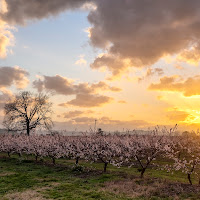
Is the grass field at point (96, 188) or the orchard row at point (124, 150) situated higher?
the orchard row at point (124, 150)

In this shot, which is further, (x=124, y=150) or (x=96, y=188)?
(x=124, y=150)

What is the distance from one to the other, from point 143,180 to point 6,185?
1297cm

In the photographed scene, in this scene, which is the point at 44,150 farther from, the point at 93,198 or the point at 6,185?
the point at 93,198

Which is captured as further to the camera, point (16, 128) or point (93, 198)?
point (16, 128)

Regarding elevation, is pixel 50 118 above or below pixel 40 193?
above

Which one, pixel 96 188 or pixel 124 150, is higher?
pixel 124 150

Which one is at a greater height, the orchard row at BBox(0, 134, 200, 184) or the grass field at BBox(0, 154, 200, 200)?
the orchard row at BBox(0, 134, 200, 184)

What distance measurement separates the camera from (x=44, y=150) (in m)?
38.3

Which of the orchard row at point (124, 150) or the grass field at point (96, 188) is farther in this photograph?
the orchard row at point (124, 150)

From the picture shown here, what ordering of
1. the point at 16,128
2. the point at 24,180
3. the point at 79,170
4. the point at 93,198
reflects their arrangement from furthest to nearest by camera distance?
the point at 16,128
the point at 79,170
the point at 24,180
the point at 93,198

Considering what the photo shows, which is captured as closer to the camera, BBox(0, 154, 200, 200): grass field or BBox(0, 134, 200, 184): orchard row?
BBox(0, 154, 200, 200): grass field

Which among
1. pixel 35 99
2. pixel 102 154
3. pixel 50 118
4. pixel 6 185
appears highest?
pixel 35 99

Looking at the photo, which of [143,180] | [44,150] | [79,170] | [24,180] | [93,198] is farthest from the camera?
[44,150]

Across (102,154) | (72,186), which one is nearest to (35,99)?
(102,154)
